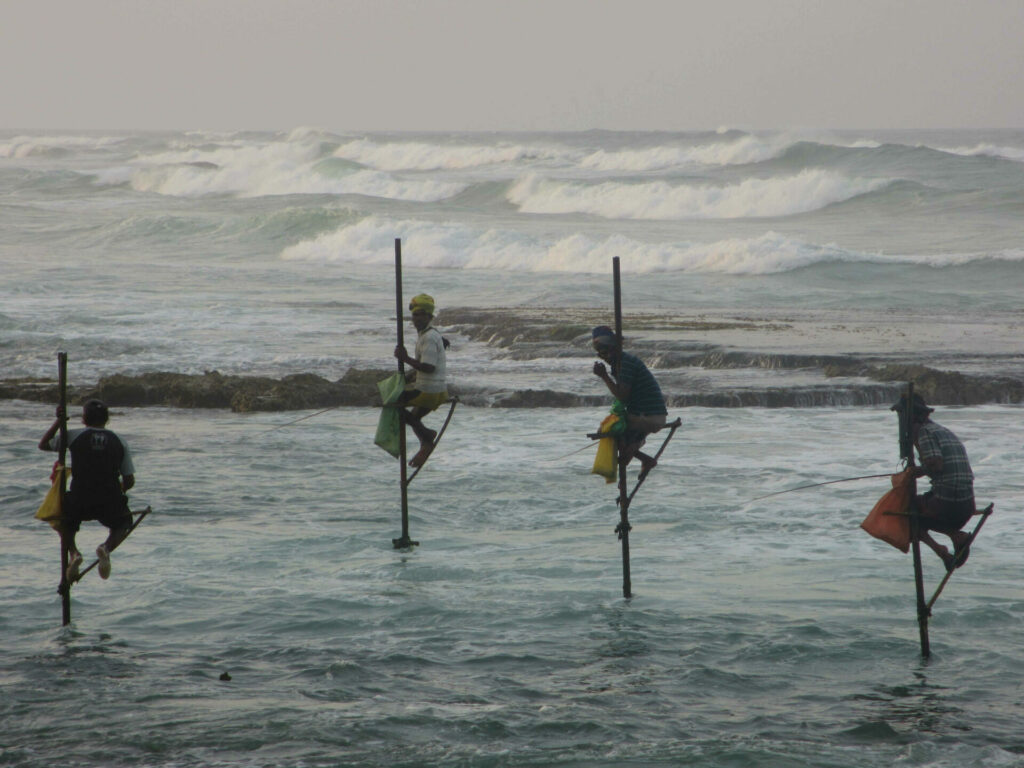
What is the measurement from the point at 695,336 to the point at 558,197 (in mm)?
41098

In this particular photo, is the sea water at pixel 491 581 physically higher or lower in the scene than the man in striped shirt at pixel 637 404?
lower

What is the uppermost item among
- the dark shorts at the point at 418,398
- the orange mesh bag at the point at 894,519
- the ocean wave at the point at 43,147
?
the ocean wave at the point at 43,147

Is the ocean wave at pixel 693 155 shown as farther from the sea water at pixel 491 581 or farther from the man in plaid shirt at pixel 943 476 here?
Result: the man in plaid shirt at pixel 943 476

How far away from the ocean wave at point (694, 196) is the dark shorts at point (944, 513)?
5171cm

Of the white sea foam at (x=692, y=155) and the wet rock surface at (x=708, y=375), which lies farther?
the white sea foam at (x=692, y=155)

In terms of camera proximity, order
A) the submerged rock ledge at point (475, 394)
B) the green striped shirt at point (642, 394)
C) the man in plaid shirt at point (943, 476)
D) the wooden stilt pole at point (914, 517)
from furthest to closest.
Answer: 1. the submerged rock ledge at point (475, 394)
2. the green striped shirt at point (642, 394)
3. the man in plaid shirt at point (943, 476)
4. the wooden stilt pole at point (914, 517)

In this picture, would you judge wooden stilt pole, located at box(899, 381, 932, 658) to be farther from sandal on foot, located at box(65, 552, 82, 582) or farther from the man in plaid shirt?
sandal on foot, located at box(65, 552, 82, 582)

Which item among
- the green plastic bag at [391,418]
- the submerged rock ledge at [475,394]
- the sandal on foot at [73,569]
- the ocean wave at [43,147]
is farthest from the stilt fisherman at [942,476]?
the ocean wave at [43,147]

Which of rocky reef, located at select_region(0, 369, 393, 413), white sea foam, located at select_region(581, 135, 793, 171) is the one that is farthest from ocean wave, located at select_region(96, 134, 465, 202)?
rocky reef, located at select_region(0, 369, 393, 413)

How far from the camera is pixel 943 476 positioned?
8.19m

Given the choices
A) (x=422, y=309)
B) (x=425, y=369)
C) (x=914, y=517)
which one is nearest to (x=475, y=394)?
Result: (x=425, y=369)

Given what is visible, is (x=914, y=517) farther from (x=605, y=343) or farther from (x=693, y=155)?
(x=693, y=155)

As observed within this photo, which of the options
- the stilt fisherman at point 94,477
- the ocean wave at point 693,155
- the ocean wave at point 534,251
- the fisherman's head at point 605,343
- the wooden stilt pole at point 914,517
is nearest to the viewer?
the wooden stilt pole at point 914,517

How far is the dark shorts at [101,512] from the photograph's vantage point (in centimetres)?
863
